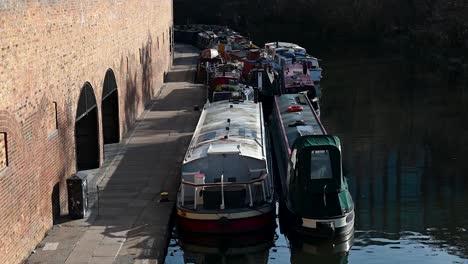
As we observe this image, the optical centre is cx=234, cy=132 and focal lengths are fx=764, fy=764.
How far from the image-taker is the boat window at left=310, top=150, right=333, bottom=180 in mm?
20688

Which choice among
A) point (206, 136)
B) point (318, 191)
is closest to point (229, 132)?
point (206, 136)

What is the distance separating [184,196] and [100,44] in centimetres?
755

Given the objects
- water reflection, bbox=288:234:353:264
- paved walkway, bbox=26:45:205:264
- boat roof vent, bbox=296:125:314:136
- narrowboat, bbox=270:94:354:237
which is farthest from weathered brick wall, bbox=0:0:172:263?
boat roof vent, bbox=296:125:314:136

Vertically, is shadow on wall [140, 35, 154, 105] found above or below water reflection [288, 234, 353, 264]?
above

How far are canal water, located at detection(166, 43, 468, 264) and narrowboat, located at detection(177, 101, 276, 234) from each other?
66 cm

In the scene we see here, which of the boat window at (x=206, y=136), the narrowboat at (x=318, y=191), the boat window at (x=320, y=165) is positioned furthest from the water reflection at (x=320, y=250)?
the boat window at (x=206, y=136)

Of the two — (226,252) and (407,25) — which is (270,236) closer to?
(226,252)

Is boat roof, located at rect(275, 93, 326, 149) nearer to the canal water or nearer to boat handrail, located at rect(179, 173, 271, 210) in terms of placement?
the canal water

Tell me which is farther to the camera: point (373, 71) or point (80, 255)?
point (373, 71)

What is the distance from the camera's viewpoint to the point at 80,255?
1750 cm

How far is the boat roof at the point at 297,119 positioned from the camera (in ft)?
86.5

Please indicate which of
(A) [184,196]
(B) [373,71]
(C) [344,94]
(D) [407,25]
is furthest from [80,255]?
(D) [407,25]

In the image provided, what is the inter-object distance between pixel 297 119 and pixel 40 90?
13.0m

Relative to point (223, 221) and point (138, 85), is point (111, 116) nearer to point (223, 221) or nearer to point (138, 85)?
point (138, 85)
